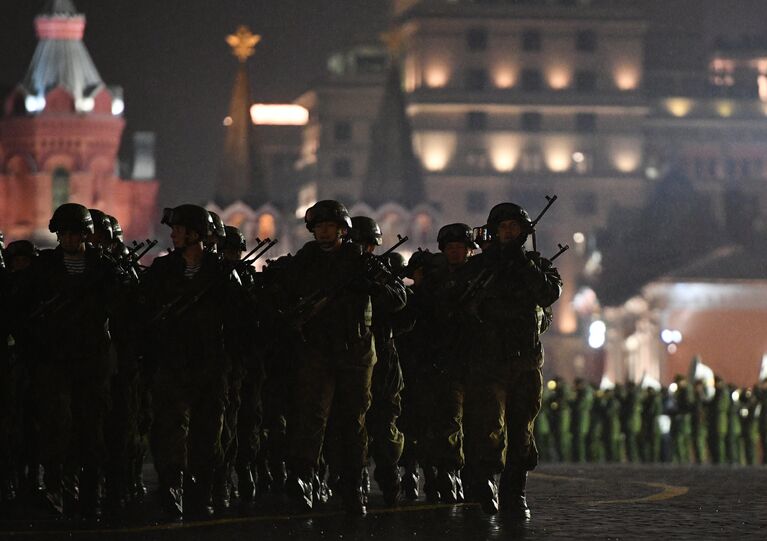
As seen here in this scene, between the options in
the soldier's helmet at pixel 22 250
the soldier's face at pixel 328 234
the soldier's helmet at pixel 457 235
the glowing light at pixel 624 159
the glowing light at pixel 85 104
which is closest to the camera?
the soldier's face at pixel 328 234

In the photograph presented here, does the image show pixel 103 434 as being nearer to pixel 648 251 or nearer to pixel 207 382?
pixel 207 382

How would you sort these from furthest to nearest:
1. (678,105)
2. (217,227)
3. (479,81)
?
(678,105) < (479,81) < (217,227)

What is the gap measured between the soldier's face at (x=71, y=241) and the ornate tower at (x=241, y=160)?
9205 cm

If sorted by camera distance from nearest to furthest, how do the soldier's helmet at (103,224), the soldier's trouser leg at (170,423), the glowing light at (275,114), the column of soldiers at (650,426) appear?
the soldier's trouser leg at (170,423)
the soldier's helmet at (103,224)
the column of soldiers at (650,426)
the glowing light at (275,114)

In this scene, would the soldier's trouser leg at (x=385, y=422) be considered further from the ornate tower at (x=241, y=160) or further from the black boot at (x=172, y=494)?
the ornate tower at (x=241, y=160)

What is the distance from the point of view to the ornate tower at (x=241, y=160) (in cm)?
10650

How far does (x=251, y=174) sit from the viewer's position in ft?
354

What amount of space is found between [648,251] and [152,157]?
136 ft

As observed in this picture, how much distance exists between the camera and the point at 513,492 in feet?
45.5

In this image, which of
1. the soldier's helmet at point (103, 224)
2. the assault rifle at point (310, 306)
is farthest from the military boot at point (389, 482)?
the soldier's helmet at point (103, 224)

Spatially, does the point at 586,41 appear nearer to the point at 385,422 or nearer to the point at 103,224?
the point at 103,224

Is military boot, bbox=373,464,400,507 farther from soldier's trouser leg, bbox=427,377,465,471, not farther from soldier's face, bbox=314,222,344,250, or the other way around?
soldier's face, bbox=314,222,344,250

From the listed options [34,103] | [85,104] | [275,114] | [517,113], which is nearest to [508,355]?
[34,103]

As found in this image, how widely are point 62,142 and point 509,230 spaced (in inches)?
4002
